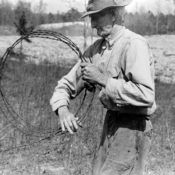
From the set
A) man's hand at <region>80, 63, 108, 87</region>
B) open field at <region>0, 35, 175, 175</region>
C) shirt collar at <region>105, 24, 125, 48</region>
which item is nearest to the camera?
man's hand at <region>80, 63, 108, 87</region>

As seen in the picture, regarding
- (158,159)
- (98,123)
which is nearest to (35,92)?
(98,123)

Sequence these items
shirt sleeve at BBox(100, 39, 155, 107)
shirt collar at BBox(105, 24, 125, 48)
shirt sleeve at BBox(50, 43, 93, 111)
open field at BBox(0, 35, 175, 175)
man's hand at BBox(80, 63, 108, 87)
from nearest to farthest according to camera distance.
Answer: shirt sleeve at BBox(100, 39, 155, 107), man's hand at BBox(80, 63, 108, 87), shirt collar at BBox(105, 24, 125, 48), shirt sleeve at BBox(50, 43, 93, 111), open field at BBox(0, 35, 175, 175)

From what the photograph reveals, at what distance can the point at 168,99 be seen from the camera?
898cm

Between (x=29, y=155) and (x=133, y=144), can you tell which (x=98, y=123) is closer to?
(x=29, y=155)

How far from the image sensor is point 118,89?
1.96 meters

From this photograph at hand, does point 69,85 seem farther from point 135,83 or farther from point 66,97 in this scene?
point 135,83

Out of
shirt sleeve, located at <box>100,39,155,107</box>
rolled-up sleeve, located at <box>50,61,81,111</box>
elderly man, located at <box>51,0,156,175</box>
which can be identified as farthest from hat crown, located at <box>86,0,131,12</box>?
rolled-up sleeve, located at <box>50,61,81,111</box>

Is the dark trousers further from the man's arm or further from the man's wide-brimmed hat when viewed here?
the man's wide-brimmed hat

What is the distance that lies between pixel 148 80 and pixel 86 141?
3666mm

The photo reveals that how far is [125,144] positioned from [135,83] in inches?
15.2

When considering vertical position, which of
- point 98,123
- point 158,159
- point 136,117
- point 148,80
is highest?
point 148,80

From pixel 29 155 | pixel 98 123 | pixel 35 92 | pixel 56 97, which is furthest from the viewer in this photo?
pixel 35 92

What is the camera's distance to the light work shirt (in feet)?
6.40

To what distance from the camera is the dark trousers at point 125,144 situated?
217 centimetres
